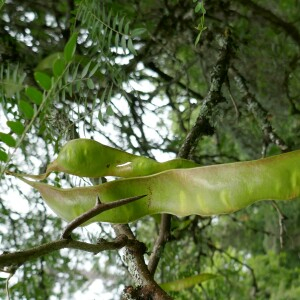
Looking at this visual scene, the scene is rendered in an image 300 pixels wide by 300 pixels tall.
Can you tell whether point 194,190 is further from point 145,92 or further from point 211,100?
point 145,92

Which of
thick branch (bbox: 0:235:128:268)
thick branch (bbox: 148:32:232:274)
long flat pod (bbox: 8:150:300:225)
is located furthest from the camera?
thick branch (bbox: 148:32:232:274)

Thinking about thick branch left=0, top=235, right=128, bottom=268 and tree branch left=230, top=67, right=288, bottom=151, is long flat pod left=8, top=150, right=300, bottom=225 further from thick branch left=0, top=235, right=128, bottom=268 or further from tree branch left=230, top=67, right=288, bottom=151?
tree branch left=230, top=67, right=288, bottom=151

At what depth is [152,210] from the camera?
21.3 inches

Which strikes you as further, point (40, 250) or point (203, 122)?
point (203, 122)

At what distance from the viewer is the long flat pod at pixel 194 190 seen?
505mm

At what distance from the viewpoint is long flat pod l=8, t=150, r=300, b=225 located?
50 cm

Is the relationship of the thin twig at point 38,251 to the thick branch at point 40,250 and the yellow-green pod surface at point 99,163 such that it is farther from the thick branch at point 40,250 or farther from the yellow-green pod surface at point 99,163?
the yellow-green pod surface at point 99,163

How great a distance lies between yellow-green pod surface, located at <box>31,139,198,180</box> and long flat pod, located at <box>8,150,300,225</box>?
0.03 metres

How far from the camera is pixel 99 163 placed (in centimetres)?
57

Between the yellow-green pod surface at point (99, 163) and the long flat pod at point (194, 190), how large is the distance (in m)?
0.03

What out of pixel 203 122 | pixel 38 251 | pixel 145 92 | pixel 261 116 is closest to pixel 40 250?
pixel 38 251

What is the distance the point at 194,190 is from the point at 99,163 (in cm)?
11

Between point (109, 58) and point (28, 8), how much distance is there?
41 centimetres

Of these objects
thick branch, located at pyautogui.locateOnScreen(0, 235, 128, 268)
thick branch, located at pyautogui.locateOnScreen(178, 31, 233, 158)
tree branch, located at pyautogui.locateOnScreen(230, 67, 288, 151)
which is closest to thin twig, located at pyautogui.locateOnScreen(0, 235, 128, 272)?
thick branch, located at pyautogui.locateOnScreen(0, 235, 128, 268)
